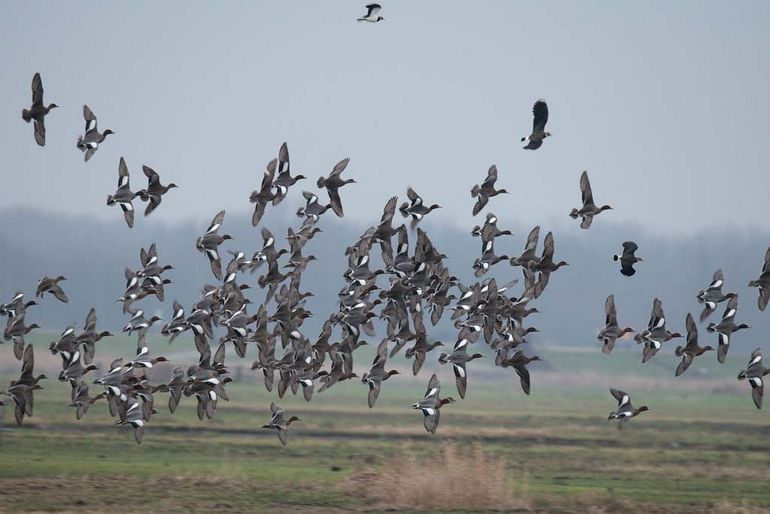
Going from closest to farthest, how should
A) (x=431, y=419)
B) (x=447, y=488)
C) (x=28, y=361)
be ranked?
1. (x=28, y=361)
2. (x=431, y=419)
3. (x=447, y=488)

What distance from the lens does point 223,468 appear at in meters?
50.8

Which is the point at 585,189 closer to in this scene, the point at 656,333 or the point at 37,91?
the point at 656,333

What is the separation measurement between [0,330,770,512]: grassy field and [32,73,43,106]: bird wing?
11939 mm

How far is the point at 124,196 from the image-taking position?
3350 centimetres

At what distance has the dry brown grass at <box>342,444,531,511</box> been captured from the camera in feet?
138

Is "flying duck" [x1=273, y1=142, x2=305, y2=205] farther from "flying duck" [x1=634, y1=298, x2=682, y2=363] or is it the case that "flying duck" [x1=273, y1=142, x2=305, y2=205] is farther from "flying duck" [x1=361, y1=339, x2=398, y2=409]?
"flying duck" [x1=634, y1=298, x2=682, y2=363]

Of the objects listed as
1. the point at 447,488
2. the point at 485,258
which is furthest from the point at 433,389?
the point at 447,488

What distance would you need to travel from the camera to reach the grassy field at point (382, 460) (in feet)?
140

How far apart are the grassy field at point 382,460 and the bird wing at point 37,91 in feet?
39.2

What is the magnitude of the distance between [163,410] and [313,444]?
21590 millimetres

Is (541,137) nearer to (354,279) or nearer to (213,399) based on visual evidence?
(354,279)

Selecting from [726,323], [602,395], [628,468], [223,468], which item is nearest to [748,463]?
[628,468]

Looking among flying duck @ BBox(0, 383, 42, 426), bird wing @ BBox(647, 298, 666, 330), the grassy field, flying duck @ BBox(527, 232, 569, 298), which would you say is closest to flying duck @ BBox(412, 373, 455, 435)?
flying duck @ BBox(527, 232, 569, 298)

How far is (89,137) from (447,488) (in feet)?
48.7
